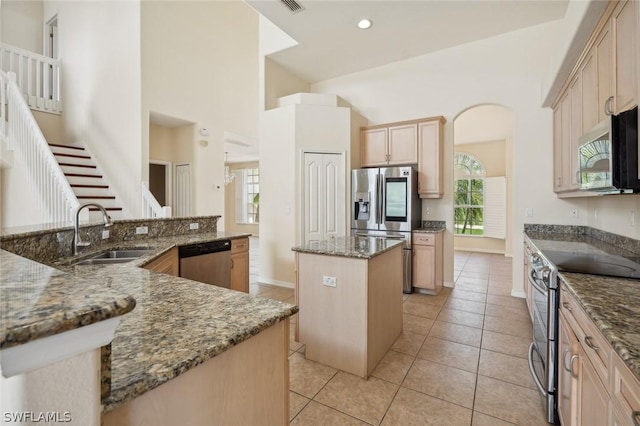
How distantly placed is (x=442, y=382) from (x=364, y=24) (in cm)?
406

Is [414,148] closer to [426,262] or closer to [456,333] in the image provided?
[426,262]

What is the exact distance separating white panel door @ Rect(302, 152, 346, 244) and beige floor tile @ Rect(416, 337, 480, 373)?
2172 millimetres

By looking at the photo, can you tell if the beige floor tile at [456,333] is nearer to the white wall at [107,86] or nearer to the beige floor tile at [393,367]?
the beige floor tile at [393,367]

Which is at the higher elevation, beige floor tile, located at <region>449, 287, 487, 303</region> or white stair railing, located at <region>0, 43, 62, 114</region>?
white stair railing, located at <region>0, 43, 62, 114</region>

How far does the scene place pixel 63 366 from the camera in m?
0.46

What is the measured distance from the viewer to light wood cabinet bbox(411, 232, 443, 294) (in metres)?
4.09

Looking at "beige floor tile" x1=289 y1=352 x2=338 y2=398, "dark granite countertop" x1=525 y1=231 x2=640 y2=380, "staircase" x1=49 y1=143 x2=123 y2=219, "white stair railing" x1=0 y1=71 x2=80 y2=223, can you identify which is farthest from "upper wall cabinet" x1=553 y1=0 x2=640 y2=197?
"staircase" x1=49 y1=143 x2=123 y2=219

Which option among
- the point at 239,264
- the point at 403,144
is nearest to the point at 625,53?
the point at 403,144

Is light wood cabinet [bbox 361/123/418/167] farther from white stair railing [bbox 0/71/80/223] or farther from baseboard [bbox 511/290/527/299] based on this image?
white stair railing [bbox 0/71/80/223]

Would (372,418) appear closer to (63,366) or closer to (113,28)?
(63,366)

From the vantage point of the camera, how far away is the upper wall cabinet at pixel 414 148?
427cm

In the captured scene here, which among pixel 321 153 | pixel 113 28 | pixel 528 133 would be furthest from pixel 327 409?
pixel 113 28

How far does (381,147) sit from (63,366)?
4.58 m

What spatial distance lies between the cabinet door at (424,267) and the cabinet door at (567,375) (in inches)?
96.6
